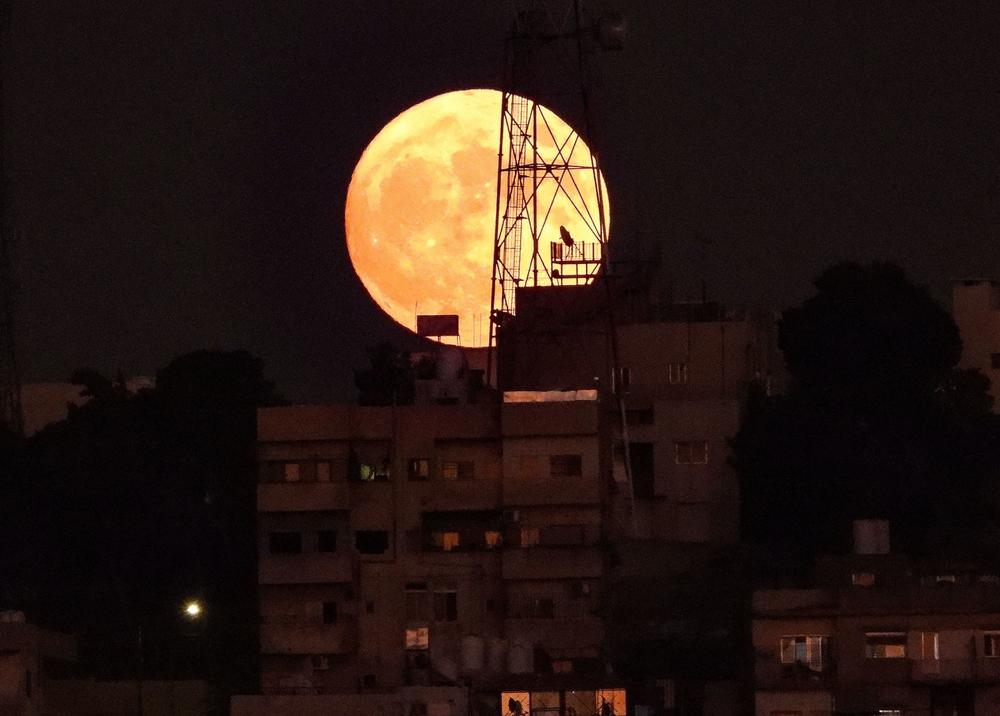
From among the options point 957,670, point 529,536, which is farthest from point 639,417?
point 957,670

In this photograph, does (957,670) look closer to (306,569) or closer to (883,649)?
(883,649)

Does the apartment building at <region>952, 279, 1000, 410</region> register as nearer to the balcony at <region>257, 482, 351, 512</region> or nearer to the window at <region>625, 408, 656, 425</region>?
the window at <region>625, 408, 656, 425</region>

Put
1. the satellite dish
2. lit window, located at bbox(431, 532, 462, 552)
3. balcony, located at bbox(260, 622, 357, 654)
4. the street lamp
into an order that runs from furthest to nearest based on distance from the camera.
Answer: the satellite dish < lit window, located at bbox(431, 532, 462, 552) < balcony, located at bbox(260, 622, 357, 654) < the street lamp

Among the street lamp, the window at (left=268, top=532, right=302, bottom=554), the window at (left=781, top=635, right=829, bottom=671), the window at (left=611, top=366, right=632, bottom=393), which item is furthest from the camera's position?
the window at (left=611, top=366, right=632, bottom=393)

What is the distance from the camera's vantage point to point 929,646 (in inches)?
2317

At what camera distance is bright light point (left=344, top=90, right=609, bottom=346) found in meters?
76.2

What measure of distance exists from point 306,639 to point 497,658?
17.0 feet

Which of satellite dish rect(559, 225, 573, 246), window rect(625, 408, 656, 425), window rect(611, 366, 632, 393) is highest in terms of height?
satellite dish rect(559, 225, 573, 246)

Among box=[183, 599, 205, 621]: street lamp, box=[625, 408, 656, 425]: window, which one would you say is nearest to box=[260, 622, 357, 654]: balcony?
box=[183, 599, 205, 621]: street lamp

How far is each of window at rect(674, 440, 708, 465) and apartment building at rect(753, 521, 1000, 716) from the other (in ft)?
46.9

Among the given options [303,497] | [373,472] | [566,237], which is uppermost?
[566,237]

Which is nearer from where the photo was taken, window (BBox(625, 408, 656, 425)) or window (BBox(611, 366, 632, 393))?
window (BBox(611, 366, 632, 393))

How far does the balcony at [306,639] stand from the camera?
65875 millimetres

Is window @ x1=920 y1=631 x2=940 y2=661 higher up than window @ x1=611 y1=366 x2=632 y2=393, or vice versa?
window @ x1=611 y1=366 x2=632 y2=393
